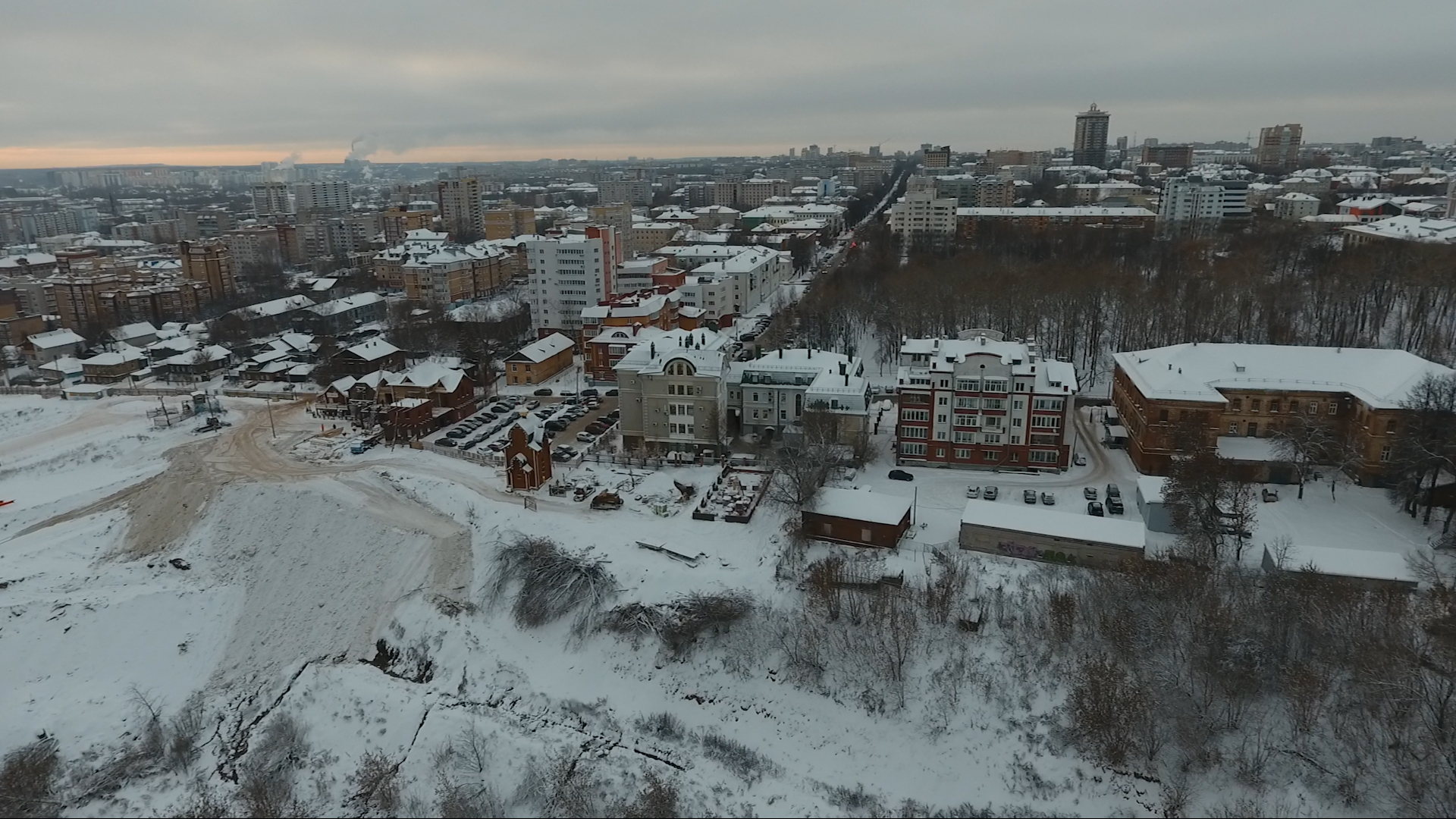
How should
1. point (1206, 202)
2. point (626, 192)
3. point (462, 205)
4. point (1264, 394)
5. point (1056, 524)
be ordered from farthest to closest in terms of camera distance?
point (626, 192) → point (462, 205) → point (1206, 202) → point (1264, 394) → point (1056, 524)

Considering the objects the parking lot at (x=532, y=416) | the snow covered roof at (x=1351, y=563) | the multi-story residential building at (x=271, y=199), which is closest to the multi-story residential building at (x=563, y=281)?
the parking lot at (x=532, y=416)

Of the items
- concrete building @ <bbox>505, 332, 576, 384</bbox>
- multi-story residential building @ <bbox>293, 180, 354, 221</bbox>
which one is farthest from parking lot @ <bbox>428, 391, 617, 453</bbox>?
multi-story residential building @ <bbox>293, 180, 354, 221</bbox>

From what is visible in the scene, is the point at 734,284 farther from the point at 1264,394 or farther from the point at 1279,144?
the point at 1279,144

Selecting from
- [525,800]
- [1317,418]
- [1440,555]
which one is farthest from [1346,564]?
[525,800]

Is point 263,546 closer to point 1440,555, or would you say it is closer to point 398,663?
point 398,663

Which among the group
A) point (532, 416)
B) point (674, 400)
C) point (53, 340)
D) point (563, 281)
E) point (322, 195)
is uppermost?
point (322, 195)

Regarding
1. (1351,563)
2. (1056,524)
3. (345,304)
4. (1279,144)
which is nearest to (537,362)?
(345,304)

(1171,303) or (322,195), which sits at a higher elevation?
(322,195)
